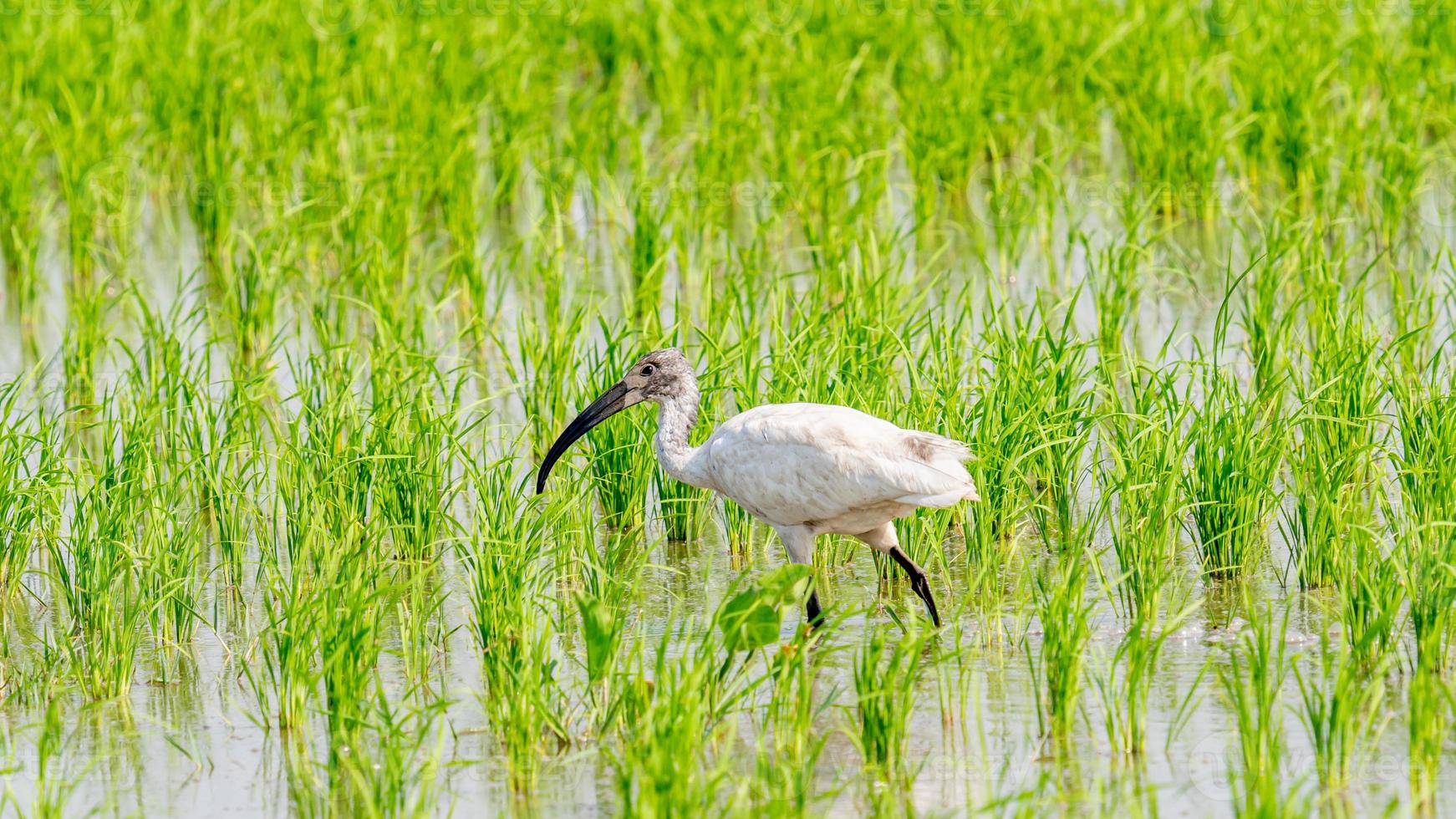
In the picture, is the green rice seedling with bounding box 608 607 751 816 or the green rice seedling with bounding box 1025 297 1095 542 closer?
the green rice seedling with bounding box 608 607 751 816

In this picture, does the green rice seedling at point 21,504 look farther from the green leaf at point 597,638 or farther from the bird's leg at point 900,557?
the bird's leg at point 900,557

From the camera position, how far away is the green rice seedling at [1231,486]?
5625 mm

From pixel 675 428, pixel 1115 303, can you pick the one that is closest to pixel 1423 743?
pixel 675 428

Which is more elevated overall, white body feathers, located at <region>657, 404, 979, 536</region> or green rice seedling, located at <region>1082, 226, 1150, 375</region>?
green rice seedling, located at <region>1082, 226, 1150, 375</region>

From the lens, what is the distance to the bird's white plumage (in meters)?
5.30

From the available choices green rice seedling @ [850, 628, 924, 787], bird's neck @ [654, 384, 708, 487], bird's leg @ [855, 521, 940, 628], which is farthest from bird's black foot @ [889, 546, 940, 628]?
green rice seedling @ [850, 628, 924, 787]

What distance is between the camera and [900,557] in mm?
5621

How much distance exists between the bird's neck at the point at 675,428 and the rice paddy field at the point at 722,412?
12.5 inches

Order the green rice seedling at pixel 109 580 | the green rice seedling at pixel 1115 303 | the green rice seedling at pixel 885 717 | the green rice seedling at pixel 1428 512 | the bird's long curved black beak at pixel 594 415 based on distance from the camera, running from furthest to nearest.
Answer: the green rice seedling at pixel 1115 303 → the bird's long curved black beak at pixel 594 415 → the green rice seedling at pixel 109 580 → the green rice seedling at pixel 1428 512 → the green rice seedling at pixel 885 717

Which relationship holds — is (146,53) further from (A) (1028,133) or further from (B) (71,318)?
(A) (1028,133)

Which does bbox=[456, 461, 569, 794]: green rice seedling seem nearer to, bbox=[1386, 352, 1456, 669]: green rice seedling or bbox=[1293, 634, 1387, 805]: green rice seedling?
bbox=[1293, 634, 1387, 805]: green rice seedling

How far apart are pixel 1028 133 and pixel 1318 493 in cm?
552

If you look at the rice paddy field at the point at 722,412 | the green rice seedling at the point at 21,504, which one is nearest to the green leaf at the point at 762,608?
the rice paddy field at the point at 722,412

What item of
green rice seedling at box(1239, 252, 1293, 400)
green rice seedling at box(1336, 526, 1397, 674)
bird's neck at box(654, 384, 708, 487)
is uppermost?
green rice seedling at box(1239, 252, 1293, 400)
